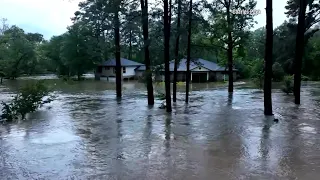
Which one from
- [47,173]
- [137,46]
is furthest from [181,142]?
[137,46]

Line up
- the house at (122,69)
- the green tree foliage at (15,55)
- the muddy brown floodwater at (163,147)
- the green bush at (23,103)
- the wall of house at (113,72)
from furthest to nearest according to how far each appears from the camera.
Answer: the wall of house at (113,72), the house at (122,69), the green tree foliage at (15,55), the green bush at (23,103), the muddy brown floodwater at (163,147)

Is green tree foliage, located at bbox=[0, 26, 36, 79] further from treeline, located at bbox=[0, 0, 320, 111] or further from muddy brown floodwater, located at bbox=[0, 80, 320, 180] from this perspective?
muddy brown floodwater, located at bbox=[0, 80, 320, 180]

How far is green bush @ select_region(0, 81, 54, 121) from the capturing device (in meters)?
15.1

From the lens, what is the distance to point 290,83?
2842 centimetres

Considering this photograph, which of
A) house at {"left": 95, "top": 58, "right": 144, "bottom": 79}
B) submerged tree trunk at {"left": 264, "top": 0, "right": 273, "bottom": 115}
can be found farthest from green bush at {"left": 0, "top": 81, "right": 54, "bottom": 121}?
house at {"left": 95, "top": 58, "right": 144, "bottom": 79}

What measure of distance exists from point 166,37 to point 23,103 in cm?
722

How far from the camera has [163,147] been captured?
9.50 meters

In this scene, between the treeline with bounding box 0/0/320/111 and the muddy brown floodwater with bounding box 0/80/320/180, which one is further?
the treeline with bounding box 0/0/320/111

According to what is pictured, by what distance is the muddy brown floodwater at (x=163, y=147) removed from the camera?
720cm

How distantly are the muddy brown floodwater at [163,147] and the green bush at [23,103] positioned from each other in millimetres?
637

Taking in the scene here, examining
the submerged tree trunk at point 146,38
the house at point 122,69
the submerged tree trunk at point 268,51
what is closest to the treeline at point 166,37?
the submerged tree trunk at point 146,38

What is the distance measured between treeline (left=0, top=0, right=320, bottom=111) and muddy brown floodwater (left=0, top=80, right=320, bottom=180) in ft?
14.7

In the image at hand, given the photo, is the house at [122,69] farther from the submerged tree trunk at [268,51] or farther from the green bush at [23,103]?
the submerged tree trunk at [268,51]

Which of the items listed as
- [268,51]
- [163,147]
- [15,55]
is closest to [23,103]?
[163,147]
